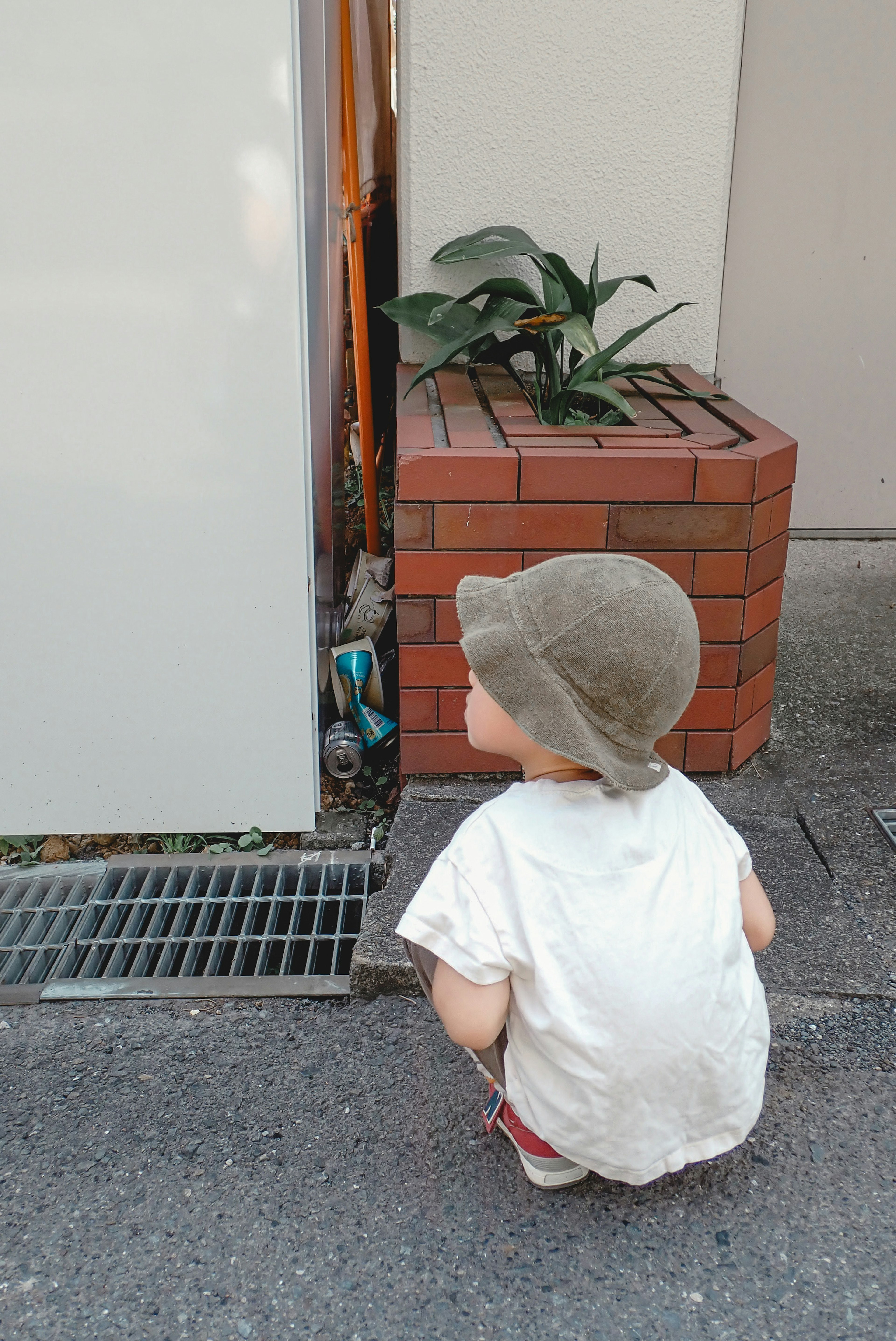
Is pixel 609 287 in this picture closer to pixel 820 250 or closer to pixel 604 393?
pixel 604 393

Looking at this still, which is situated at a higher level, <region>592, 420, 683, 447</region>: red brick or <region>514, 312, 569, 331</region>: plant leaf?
<region>514, 312, 569, 331</region>: plant leaf

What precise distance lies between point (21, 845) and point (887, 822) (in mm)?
2083

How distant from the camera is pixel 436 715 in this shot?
2.46 metres

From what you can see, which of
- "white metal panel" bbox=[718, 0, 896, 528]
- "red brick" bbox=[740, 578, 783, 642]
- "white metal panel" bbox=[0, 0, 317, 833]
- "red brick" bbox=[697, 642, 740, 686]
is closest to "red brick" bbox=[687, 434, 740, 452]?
Answer: "red brick" bbox=[740, 578, 783, 642]

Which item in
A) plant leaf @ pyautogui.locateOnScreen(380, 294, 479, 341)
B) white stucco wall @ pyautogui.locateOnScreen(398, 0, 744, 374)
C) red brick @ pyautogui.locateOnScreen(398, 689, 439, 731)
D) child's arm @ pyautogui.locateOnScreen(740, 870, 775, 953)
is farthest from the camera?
white stucco wall @ pyautogui.locateOnScreen(398, 0, 744, 374)

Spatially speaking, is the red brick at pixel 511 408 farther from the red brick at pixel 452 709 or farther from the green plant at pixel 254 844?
the green plant at pixel 254 844

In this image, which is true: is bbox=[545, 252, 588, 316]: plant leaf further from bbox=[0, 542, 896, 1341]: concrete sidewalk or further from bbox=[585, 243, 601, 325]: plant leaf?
bbox=[0, 542, 896, 1341]: concrete sidewalk

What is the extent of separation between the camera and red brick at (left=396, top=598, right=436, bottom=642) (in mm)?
2344

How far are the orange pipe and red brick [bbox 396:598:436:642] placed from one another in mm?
1016

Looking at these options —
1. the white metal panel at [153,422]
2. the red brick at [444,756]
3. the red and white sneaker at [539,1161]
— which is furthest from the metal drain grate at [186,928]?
the red and white sneaker at [539,1161]

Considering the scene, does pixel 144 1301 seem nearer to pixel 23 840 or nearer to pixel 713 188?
pixel 23 840

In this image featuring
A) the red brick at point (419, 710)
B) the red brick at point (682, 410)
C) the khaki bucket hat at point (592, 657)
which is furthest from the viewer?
the red brick at point (682, 410)

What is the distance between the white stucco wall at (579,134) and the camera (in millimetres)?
2812

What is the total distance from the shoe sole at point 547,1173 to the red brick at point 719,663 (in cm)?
117
